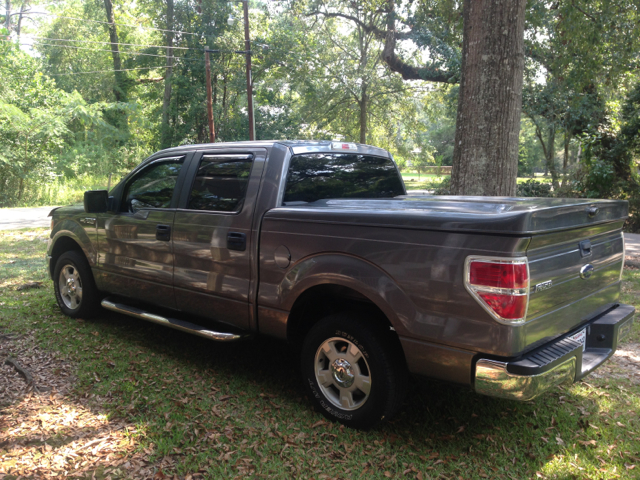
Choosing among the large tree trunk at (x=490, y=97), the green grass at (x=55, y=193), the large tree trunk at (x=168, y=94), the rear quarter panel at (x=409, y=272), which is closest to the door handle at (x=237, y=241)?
the rear quarter panel at (x=409, y=272)

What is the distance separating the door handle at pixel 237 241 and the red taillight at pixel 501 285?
177 centimetres

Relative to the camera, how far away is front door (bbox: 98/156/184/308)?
4492 mm

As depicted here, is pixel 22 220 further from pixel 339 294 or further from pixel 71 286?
pixel 339 294

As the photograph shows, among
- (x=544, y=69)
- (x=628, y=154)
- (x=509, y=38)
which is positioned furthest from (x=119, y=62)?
(x=509, y=38)

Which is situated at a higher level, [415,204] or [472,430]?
[415,204]

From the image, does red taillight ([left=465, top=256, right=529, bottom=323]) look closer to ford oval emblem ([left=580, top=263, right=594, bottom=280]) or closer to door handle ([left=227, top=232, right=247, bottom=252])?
ford oval emblem ([left=580, top=263, right=594, bottom=280])

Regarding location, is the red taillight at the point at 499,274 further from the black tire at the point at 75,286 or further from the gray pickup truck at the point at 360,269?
the black tire at the point at 75,286

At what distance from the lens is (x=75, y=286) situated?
5.63 metres

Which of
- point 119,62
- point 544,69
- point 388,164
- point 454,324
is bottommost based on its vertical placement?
point 454,324

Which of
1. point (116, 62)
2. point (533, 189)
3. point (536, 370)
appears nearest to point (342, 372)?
point (536, 370)

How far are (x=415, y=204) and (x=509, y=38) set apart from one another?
120 inches

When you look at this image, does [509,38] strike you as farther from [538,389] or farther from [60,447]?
[60,447]

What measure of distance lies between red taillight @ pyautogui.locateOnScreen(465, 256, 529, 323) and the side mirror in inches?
146

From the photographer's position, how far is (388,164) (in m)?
4.87
